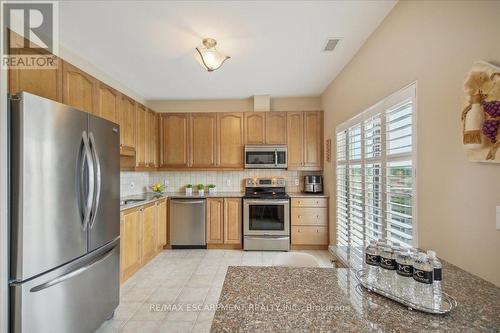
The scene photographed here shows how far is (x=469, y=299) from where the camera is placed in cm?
95

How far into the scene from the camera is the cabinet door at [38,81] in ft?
5.62

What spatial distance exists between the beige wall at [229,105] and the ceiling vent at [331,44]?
5.95 feet

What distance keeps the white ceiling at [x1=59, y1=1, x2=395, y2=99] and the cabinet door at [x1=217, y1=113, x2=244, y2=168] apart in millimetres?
886

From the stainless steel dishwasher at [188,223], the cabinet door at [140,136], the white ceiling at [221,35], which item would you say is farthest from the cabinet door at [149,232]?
the white ceiling at [221,35]

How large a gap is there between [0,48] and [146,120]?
2.41m

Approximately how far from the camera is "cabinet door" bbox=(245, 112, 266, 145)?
4227mm

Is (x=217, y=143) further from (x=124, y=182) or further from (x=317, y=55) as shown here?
(x=317, y=55)

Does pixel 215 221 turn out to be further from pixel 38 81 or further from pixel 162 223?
pixel 38 81

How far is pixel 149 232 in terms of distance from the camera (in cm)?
337

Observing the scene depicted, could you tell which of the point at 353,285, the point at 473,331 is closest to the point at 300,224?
the point at 353,285

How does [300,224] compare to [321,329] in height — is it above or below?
below

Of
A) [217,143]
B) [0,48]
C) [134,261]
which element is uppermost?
[0,48]

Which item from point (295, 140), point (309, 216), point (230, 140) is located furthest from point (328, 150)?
point (230, 140)

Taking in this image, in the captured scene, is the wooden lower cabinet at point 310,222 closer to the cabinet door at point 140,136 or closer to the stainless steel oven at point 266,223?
the stainless steel oven at point 266,223
